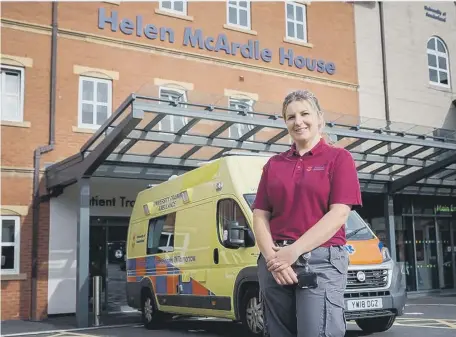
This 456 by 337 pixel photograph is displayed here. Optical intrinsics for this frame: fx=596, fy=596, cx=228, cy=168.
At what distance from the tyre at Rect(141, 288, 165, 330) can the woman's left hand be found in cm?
829

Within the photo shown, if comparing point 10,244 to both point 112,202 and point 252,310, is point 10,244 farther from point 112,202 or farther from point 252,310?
point 252,310

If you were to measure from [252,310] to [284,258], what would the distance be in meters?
5.41

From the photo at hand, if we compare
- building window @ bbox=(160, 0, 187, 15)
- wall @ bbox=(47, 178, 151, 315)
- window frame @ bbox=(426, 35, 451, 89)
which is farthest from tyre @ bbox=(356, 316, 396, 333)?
window frame @ bbox=(426, 35, 451, 89)

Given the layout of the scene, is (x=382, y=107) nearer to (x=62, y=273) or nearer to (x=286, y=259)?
(x=62, y=273)

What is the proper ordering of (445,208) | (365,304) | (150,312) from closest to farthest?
1. (365,304)
2. (150,312)
3. (445,208)

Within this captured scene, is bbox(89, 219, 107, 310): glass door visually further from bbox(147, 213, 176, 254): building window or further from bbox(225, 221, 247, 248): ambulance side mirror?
bbox(225, 221, 247, 248): ambulance side mirror

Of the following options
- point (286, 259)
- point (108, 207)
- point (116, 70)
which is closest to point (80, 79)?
point (116, 70)

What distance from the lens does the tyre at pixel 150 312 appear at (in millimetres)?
10594

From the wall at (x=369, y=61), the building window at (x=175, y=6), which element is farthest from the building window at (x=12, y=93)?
the wall at (x=369, y=61)

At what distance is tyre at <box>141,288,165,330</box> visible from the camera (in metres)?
10.6

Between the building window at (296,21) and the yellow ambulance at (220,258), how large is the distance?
28.6 ft

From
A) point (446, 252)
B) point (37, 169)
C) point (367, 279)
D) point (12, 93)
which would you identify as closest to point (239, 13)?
point (12, 93)

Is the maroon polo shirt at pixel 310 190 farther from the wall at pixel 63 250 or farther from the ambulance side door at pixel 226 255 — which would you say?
the wall at pixel 63 250

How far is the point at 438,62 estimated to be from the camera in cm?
2077
